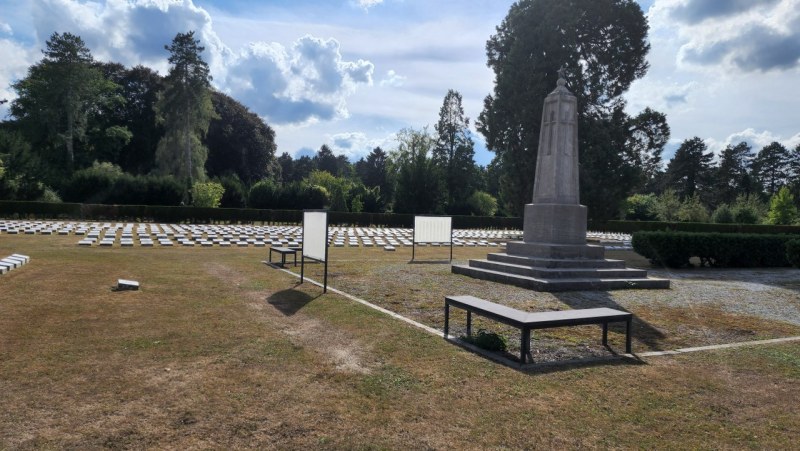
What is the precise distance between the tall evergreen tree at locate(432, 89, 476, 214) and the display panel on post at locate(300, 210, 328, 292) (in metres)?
44.7

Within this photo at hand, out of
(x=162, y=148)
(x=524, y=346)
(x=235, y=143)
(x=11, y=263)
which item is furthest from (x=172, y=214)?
(x=524, y=346)

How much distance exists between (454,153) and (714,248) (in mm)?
41289

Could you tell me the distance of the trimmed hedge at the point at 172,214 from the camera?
1196 inches

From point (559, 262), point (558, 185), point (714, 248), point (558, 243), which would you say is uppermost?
point (558, 185)

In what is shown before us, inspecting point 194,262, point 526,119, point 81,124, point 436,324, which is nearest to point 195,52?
point 81,124

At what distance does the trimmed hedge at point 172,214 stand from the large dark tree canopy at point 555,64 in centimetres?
1216

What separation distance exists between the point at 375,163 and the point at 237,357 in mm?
80808

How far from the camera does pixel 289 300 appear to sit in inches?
303

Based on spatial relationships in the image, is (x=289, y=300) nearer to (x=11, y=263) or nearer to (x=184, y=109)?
(x=11, y=263)

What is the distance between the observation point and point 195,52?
44594 mm

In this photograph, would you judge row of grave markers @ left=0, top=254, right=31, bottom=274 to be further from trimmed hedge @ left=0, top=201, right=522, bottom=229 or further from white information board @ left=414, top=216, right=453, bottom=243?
trimmed hedge @ left=0, top=201, right=522, bottom=229

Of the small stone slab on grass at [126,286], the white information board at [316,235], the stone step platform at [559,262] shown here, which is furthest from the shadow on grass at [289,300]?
the stone step platform at [559,262]

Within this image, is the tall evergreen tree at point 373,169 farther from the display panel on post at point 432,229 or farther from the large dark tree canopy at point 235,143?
the display panel on post at point 432,229

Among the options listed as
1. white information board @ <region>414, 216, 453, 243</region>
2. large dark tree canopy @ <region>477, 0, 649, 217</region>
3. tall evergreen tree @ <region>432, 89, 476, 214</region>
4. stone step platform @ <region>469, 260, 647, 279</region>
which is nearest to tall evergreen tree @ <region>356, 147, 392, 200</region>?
tall evergreen tree @ <region>432, 89, 476, 214</region>
